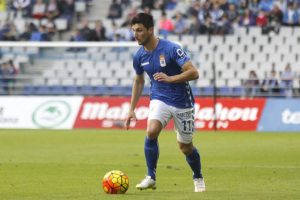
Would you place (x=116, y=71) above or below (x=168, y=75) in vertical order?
below

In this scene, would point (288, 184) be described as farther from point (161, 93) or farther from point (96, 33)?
point (96, 33)

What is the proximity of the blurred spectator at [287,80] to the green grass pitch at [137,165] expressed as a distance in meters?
3.87

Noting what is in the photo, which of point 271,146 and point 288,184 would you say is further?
point 271,146

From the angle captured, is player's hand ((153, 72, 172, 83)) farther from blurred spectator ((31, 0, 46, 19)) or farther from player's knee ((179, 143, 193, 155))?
blurred spectator ((31, 0, 46, 19))

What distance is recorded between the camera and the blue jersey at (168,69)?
1332cm

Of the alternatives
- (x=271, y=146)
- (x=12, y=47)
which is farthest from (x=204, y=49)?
(x=271, y=146)

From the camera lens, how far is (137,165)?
18875mm

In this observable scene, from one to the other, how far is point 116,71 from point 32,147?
11422 millimetres

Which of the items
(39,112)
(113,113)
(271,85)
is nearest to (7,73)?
(39,112)

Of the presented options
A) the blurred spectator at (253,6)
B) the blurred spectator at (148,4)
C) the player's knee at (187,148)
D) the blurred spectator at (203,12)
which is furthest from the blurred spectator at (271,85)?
the player's knee at (187,148)

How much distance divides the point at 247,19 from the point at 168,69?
25.5 meters

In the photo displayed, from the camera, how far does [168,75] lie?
13.4 meters

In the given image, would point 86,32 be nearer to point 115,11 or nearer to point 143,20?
point 115,11

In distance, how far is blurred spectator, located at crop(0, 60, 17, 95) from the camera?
35.7 meters
